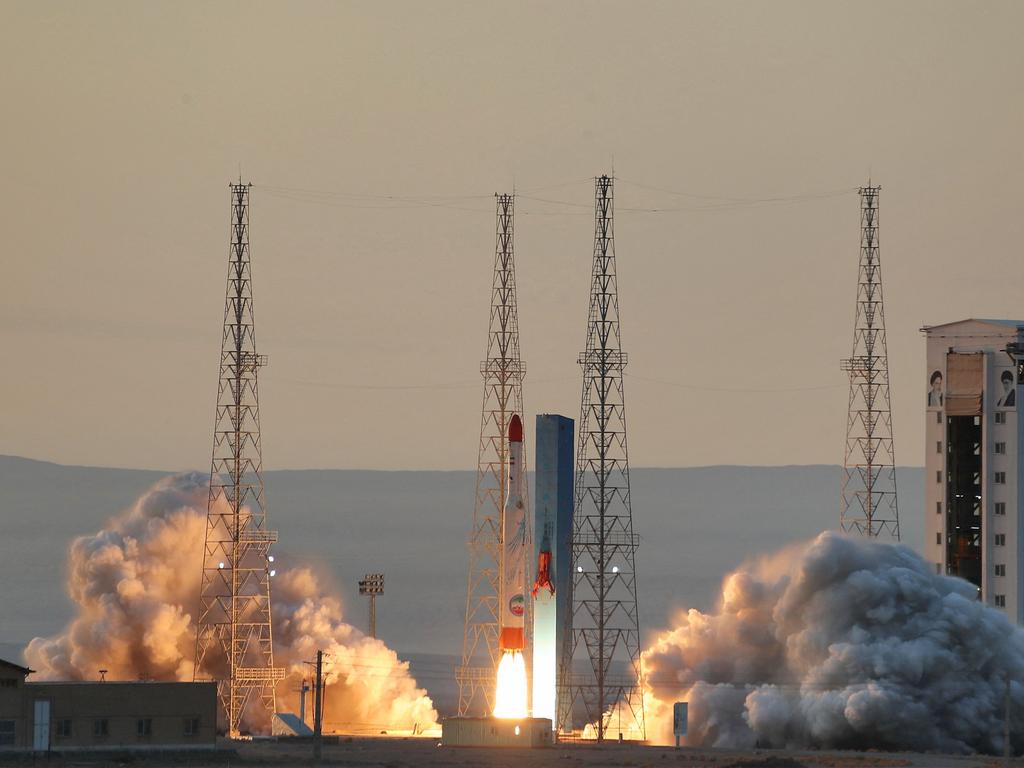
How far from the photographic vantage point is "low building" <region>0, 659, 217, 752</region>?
82812mm

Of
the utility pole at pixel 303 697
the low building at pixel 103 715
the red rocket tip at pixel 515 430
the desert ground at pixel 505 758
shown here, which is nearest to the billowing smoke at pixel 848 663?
the desert ground at pixel 505 758

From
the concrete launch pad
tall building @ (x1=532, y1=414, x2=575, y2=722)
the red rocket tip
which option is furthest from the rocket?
the concrete launch pad

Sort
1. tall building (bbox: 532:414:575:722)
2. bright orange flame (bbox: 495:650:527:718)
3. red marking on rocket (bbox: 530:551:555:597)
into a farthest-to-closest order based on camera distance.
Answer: tall building (bbox: 532:414:575:722) < red marking on rocket (bbox: 530:551:555:597) < bright orange flame (bbox: 495:650:527:718)

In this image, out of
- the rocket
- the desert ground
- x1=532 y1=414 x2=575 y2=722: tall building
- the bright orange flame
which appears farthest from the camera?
x1=532 y1=414 x2=575 y2=722: tall building

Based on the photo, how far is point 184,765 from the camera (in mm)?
80688

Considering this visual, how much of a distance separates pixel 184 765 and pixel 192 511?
34.2 meters

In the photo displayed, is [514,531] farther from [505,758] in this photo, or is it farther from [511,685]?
[505,758]

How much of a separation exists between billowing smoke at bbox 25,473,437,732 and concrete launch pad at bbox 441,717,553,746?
47.6 feet

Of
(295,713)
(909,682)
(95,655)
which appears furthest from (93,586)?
(909,682)

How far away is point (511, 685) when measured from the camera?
318 feet

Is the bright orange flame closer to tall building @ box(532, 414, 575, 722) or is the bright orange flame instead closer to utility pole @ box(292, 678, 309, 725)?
tall building @ box(532, 414, 575, 722)

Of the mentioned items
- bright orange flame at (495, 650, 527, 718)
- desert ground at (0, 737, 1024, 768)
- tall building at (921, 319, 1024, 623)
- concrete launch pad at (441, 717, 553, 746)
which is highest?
tall building at (921, 319, 1024, 623)

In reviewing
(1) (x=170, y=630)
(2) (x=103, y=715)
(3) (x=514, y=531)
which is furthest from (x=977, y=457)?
(2) (x=103, y=715)

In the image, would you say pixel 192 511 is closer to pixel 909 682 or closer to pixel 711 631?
pixel 711 631
